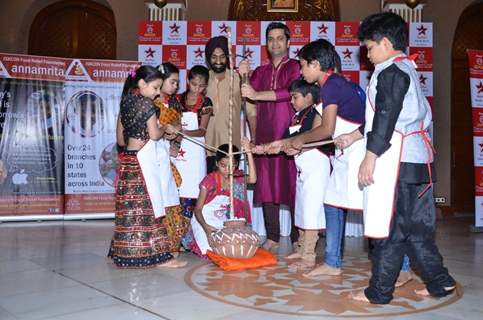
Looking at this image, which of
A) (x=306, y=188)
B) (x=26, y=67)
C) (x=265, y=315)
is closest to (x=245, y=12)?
(x=26, y=67)

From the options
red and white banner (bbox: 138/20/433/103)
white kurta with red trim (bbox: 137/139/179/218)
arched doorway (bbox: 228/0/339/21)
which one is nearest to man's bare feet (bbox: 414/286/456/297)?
white kurta with red trim (bbox: 137/139/179/218)

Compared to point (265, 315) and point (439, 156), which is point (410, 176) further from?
point (439, 156)

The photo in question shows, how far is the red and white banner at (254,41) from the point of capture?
5.54 metres

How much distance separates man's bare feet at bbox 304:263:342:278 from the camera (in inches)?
116

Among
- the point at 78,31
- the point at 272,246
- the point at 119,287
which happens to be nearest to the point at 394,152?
the point at 119,287

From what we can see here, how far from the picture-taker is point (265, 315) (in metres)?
2.21

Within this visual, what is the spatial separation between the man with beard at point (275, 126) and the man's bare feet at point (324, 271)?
791mm

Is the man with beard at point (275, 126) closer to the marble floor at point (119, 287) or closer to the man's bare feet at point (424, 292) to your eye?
the marble floor at point (119, 287)

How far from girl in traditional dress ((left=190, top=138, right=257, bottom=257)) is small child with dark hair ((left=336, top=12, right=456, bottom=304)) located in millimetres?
1299

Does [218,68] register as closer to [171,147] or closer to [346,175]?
[171,147]

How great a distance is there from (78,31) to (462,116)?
5.50 meters

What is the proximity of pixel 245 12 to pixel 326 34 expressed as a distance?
1826 millimetres

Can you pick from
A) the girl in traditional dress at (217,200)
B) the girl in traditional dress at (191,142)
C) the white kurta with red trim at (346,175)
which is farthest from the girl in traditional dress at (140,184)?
the white kurta with red trim at (346,175)

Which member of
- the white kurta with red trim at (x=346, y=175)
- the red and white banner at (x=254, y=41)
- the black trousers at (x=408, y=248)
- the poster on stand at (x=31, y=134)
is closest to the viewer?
the black trousers at (x=408, y=248)
